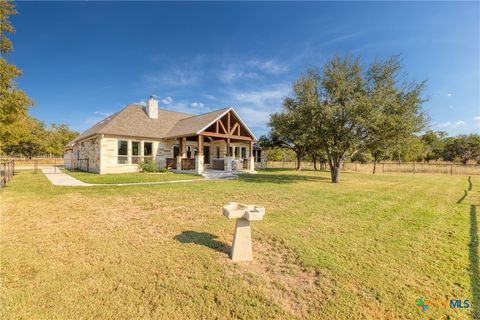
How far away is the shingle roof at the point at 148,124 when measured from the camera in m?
18.2

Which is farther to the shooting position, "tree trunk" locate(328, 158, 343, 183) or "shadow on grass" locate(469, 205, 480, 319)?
"tree trunk" locate(328, 158, 343, 183)

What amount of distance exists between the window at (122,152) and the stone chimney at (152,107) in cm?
496

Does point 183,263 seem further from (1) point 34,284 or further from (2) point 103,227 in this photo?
(2) point 103,227

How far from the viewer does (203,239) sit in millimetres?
4598

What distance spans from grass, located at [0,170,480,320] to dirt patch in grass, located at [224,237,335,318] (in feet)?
0.05

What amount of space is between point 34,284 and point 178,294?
79.8 inches

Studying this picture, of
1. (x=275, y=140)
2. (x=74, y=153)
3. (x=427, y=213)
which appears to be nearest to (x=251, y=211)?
(x=427, y=213)

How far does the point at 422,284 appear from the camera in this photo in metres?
3.15

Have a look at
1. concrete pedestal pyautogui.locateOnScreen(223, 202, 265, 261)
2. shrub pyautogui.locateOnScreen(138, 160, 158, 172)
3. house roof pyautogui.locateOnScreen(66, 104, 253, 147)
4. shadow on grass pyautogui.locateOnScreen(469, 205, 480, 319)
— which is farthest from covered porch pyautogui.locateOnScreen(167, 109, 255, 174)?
shadow on grass pyautogui.locateOnScreen(469, 205, 480, 319)

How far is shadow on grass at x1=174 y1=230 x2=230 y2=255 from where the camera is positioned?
423 centimetres
